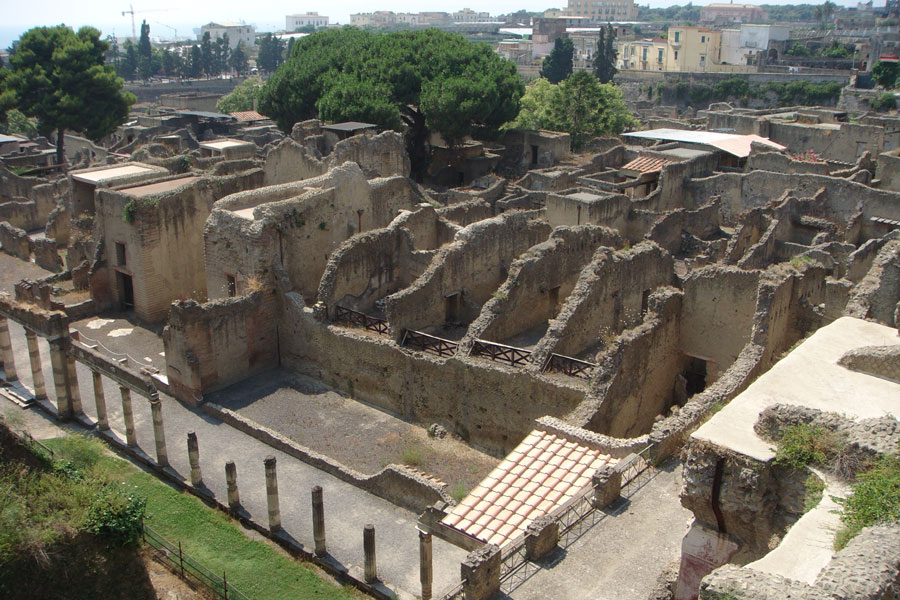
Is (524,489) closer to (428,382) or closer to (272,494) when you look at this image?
(272,494)

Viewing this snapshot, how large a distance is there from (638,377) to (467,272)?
676cm

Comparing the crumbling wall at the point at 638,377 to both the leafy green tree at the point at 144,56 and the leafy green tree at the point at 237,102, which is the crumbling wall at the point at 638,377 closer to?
the leafy green tree at the point at 237,102

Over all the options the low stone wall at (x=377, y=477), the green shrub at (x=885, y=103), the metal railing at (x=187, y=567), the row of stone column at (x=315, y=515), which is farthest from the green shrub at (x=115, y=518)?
the green shrub at (x=885, y=103)

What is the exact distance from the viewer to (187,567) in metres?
15.7

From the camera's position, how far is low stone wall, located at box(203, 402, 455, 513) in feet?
54.7

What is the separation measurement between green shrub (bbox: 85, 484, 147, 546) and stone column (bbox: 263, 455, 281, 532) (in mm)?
2880

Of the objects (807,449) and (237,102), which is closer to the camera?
(807,449)

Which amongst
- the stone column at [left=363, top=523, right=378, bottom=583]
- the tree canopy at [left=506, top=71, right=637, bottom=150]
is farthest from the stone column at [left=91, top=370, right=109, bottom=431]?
the tree canopy at [left=506, top=71, right=637, bottom=150]

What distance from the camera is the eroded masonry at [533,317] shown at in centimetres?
1130

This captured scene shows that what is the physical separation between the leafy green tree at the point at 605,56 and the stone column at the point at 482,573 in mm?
84454

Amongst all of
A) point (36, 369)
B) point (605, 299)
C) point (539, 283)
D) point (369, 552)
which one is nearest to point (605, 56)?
point (539, 283)

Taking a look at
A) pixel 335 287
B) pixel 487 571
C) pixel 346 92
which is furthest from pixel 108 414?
pixel 346 92

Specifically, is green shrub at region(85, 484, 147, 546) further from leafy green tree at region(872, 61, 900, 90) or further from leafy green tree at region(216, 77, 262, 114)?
leafy green tree at region(872, 61, 900, 90)

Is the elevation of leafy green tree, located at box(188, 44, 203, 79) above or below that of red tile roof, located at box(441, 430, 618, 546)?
above
